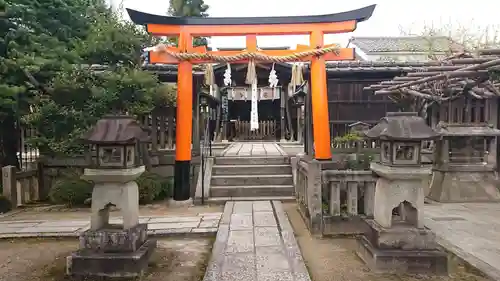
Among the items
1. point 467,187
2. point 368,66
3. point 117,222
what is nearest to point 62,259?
point 117,222

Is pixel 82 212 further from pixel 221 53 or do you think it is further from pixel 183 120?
pixel 221 53

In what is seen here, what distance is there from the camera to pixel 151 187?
9.66m

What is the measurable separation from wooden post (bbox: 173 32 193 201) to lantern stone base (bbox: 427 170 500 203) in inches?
275

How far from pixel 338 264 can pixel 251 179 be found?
17.3ft

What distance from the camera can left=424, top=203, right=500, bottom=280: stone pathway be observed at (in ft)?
17.0

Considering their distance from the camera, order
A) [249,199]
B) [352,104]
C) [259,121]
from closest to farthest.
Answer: [249,199] < [352,104] < [259,121]

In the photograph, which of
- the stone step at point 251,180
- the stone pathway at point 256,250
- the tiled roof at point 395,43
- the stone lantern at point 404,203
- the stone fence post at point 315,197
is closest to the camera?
the stone pathway at point 256,250

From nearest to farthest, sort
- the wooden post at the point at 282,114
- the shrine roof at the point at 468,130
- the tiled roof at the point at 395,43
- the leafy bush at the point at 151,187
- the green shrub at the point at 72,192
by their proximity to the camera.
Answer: the green shrub at the point at 72,192
the leafy bush at the point at 151,187
the shrine roof at the point at 468,130
the wooden post at the point at 282,114
the tiled roof at the point at 395,43

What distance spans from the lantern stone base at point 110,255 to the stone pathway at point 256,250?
3.35ft

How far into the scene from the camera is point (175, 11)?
32094 millimetres

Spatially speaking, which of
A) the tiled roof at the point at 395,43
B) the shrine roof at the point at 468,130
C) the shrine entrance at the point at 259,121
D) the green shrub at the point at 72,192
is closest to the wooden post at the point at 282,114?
the shrine entrance at the point at 259,121

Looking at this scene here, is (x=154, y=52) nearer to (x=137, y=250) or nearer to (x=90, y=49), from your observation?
(x=90, y=49)

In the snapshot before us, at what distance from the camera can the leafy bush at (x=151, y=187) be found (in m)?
9.55

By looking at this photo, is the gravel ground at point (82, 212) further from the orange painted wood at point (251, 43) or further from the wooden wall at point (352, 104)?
the wooden wall at point (352, 104)
